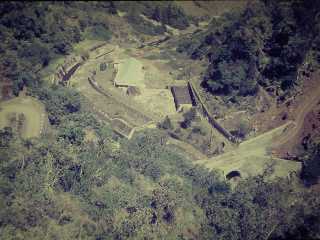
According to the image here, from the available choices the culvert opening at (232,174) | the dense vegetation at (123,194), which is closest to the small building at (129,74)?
the dense vegetation at (123,194)

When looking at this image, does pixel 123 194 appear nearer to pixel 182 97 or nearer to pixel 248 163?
pixel 248 163

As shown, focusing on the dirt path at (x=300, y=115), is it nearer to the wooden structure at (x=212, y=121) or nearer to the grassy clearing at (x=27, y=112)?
the wooden structure at (x=212, y=121)

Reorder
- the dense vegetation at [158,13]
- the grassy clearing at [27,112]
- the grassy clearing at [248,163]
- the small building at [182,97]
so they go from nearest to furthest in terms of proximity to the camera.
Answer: the grassy clearing at [248,163] → the grassy clearing at [27,112] → the small building at [182,97] → the dense vegetation at [158,13]

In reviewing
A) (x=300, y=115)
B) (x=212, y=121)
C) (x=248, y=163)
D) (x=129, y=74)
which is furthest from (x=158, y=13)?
(x=248, y=163)

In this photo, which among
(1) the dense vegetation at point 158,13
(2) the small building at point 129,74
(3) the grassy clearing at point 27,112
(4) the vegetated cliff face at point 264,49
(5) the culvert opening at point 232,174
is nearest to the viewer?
(5) the culvert opening at point 232,174

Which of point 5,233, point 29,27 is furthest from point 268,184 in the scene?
point 29,27

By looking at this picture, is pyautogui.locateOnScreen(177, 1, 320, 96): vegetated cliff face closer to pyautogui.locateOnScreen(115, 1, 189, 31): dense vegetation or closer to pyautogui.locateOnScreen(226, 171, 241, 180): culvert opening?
pyautogui.locateOnScreen(226, 171, 241, 180): culvert opening

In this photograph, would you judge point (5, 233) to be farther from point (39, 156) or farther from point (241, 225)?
point (241, 225)
